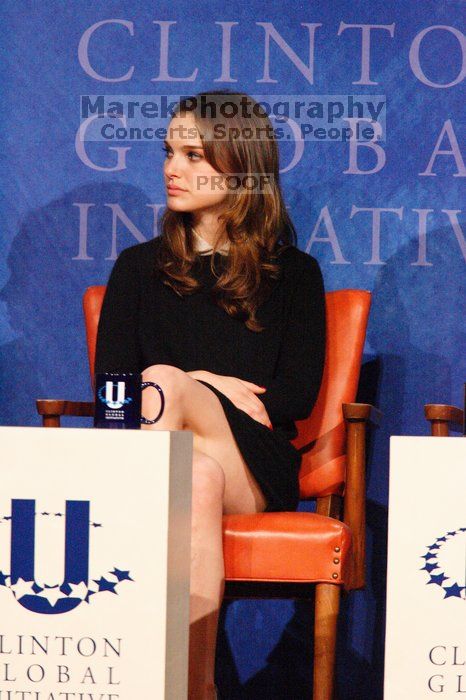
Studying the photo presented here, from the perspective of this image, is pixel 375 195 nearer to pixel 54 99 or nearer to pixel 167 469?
pixel 54 99

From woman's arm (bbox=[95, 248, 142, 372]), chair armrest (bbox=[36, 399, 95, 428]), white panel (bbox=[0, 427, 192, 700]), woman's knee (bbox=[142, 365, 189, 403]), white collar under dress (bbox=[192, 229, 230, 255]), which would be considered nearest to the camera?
white panel (bbox=[0, 427, 192, 700])

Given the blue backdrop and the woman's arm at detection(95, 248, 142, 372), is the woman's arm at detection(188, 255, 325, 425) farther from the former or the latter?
the blue backdrop

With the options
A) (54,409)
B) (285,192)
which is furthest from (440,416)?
(285,192)

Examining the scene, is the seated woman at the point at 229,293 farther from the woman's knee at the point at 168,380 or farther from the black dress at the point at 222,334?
the woman's knee at the point at 168,380

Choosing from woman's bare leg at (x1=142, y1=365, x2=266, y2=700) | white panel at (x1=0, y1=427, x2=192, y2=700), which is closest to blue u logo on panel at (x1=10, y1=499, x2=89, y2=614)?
white panel at (x1=0, y1=427, x2=192, y2=700)

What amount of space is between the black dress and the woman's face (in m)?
0.15

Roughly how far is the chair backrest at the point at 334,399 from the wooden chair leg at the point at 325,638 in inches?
19.0

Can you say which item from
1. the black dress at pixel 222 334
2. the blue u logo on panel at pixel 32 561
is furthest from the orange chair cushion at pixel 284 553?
the blue u logo on panel at pixel 32 561

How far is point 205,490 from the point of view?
210 cm

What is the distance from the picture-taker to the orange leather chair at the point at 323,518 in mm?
2223

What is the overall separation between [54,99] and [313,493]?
4.72 feet

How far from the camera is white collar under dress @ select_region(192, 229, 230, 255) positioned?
2.82 meters

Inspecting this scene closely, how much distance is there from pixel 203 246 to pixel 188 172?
20cm

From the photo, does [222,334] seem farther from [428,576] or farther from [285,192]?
[428,576]
